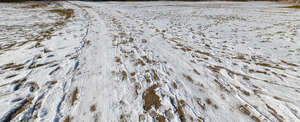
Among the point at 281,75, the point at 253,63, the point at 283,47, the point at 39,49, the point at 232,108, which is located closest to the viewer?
the point at 232,108

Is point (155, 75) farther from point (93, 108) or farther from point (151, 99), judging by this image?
point (93, 108)

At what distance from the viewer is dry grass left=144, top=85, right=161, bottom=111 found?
7.25 feet

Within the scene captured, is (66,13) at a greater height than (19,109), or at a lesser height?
greater

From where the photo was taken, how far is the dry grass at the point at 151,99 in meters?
2.21


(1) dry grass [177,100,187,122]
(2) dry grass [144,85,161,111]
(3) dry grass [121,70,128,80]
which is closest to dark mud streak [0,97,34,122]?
(3) dry grass [121,70,128,80]

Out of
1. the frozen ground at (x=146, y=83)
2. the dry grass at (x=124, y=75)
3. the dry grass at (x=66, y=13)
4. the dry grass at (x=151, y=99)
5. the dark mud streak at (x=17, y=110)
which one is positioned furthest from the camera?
the dry grass at (x=66, y=13)

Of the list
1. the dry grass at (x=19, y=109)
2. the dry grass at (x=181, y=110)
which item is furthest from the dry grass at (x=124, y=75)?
the dry grass at (x=19, y=109)

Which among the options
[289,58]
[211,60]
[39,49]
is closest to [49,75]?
[39,49]

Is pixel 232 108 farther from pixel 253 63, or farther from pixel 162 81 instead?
pixel 253 63

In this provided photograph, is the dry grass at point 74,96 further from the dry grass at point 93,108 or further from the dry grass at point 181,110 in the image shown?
the dry grass at point 181,110

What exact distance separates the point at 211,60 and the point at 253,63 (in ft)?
4.12

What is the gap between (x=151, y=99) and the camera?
2.35m

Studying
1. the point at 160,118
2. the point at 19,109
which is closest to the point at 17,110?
the point at 19,109

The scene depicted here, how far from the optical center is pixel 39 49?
4312mm
